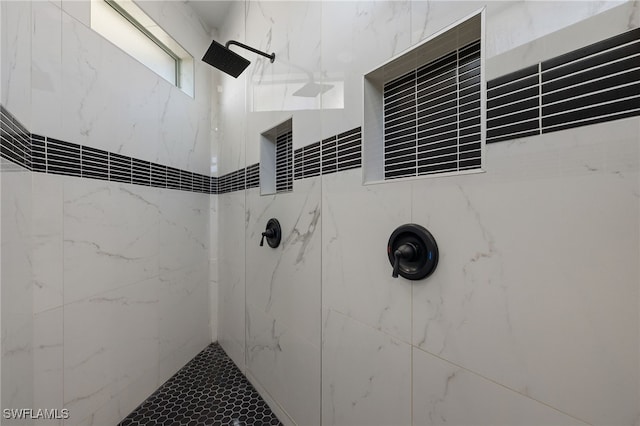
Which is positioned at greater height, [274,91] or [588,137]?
[274,91]

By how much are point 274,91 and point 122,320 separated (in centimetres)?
177

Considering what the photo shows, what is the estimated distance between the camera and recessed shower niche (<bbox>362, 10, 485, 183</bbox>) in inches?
35.8

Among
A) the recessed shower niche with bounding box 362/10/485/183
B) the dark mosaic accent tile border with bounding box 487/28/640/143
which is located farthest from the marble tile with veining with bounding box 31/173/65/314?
the dark mosaic accent tile border with bounding box 487/28/640/143

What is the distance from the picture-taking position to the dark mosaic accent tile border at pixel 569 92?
592 mm

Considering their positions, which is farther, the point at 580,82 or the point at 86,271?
the point at 86,271

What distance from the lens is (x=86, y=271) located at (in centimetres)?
151

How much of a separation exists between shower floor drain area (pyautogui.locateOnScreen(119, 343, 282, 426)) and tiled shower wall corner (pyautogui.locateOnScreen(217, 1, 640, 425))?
0.24 metres

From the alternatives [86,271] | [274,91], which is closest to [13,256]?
[86,271]

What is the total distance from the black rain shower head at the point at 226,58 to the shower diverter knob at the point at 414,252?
54.7 inches

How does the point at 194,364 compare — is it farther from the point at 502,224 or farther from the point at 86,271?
the point at 502,224

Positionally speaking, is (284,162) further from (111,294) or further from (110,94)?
(111,294)

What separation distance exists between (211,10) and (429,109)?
7.72 ft

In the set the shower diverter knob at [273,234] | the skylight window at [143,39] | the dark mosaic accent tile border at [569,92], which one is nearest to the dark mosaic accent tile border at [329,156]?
the shower diverter knob at [273,234]

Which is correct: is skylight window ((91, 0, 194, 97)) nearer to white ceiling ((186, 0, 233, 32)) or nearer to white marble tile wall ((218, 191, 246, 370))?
white ceiling ((186, 0, 233, 32))
